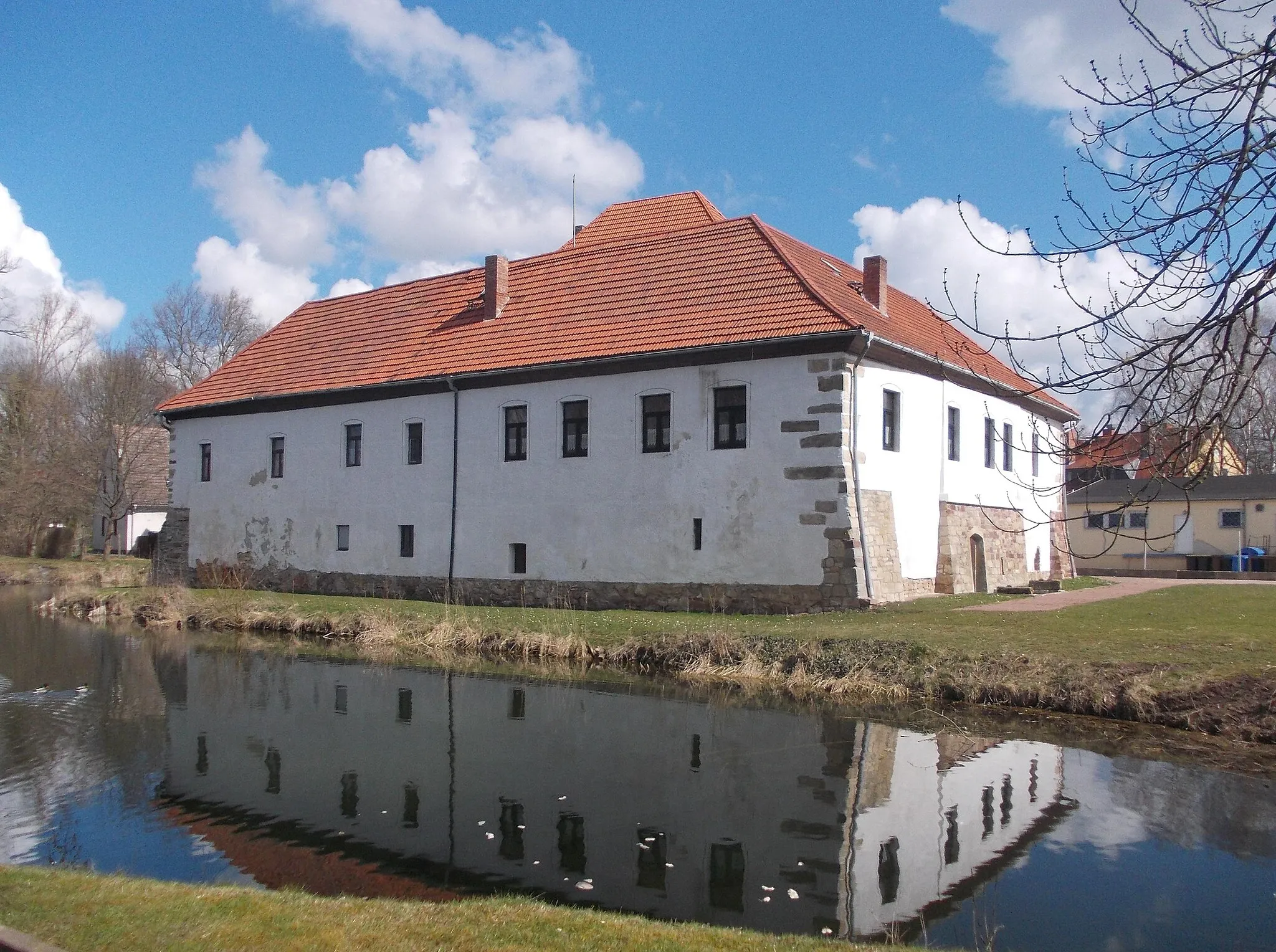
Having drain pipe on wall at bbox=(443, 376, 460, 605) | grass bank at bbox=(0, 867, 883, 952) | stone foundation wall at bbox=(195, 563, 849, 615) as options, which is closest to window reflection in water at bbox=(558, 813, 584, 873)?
grass bank at bbox=(0, 867, 883, 952)

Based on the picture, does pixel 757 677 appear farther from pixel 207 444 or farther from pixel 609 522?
pixel 207 444

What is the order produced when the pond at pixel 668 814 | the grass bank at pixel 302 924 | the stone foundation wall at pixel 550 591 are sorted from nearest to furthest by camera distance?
the grass bank at pixel 302 924 → the pond at pixel 668 814 → the stone foundation wall at pixel 550 591

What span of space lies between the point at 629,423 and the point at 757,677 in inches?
320

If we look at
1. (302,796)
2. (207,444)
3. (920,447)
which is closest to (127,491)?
(207,444)

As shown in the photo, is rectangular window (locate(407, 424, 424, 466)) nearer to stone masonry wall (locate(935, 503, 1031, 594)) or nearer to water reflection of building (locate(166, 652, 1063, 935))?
water reflection of building (locate(166, 652, 1063, 935))

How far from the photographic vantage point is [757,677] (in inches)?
553

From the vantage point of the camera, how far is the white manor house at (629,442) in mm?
19156

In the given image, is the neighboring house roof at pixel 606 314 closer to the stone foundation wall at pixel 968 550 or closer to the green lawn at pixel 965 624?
the stone foundation wall at pixel 968 550

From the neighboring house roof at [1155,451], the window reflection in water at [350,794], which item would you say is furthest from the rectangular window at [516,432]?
the neighboring house roof at [1155,451]

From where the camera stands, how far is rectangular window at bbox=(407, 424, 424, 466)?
24.7 m

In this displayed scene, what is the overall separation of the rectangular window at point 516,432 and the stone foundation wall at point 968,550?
9.10 meters

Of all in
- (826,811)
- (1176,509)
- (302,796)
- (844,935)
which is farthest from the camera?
(1176,509)

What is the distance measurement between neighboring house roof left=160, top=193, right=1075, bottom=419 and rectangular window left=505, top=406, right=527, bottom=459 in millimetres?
1045

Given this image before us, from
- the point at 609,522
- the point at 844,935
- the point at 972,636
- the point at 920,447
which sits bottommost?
the point at 844,935
